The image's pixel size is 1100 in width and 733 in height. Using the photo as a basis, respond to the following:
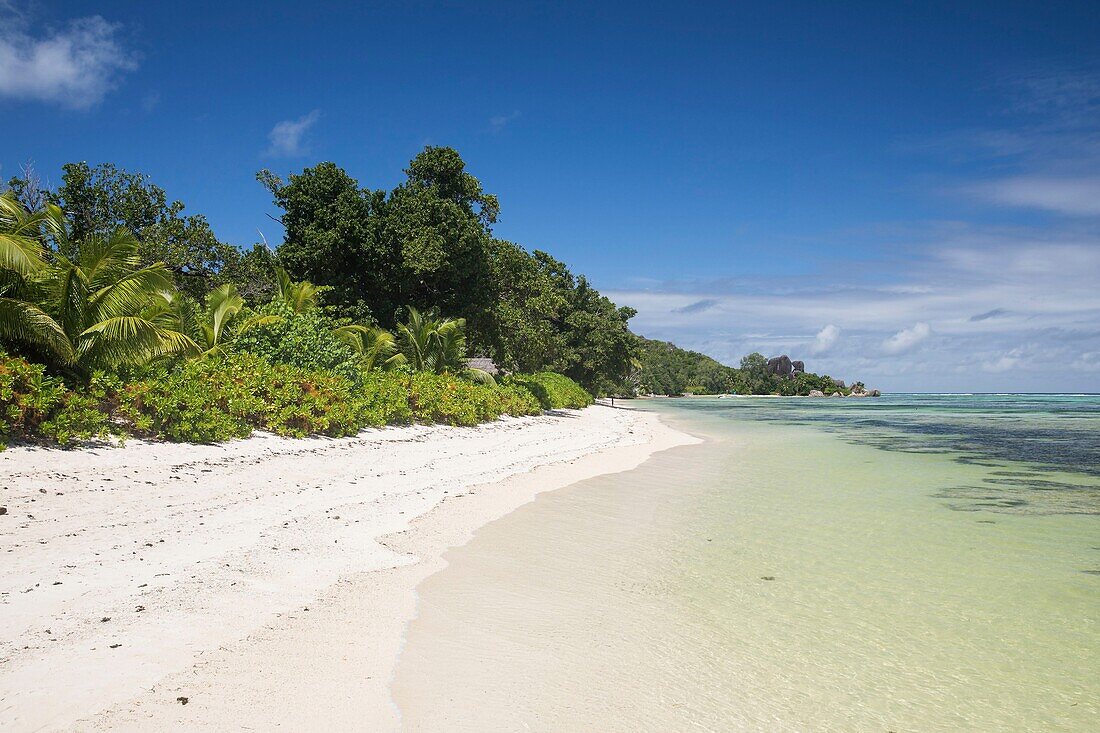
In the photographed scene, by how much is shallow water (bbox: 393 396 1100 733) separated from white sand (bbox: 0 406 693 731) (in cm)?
46

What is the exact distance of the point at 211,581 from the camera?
4.83 meters

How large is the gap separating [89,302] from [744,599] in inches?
387

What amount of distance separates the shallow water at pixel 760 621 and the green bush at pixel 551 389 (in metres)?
20.1

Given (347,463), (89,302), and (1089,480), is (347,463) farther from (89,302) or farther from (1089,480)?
(1089,480)

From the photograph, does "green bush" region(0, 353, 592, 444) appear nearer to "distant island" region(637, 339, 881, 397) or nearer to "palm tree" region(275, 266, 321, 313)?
"palm tree" region(275, 266, 321, 313)

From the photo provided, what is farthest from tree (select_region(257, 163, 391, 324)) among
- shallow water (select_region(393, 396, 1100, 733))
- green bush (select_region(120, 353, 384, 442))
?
shallow water (select_region(393, 396, 1100, 733))

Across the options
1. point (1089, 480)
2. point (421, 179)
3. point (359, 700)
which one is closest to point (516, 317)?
point (421, 179)

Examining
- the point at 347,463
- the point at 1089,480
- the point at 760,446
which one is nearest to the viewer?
the point at 347,463

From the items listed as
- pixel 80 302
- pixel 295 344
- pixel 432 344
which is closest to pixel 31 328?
pixel 80 302

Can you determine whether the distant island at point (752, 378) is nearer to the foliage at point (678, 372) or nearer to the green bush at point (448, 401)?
the foliage at point (678, 372)

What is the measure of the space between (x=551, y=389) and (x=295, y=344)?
63.8 ft

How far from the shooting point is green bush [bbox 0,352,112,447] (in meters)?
7.53

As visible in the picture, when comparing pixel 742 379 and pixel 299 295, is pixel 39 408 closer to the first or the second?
pixel 299 295

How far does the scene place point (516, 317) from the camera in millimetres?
29281
